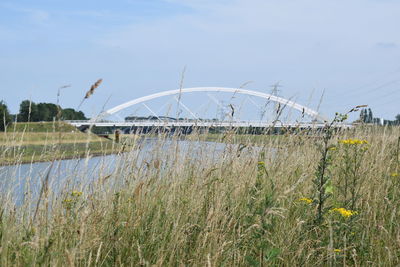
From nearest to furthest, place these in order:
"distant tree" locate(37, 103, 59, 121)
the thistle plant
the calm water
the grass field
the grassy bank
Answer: the grass field, the grassy bank, the thistle plant, the calm water, "distant tree" locate(37, 103, 59, 121)

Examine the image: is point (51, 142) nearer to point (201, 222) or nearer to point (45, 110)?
point (201, 222)

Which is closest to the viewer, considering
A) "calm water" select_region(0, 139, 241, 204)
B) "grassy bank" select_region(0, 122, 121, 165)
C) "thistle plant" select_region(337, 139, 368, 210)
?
"grassy bank" select_region(0, 122, 121, 165)

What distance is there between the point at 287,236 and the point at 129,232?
1.07 m

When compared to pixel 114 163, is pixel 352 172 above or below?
above

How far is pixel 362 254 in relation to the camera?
130 inches

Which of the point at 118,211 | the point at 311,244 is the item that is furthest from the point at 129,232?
the point at 311,244

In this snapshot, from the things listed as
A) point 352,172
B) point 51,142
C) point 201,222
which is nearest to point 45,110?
point 51,142

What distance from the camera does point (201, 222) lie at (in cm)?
353

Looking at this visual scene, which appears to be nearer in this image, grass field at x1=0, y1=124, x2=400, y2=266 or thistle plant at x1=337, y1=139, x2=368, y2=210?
grass field at x1=0, y1=124, x2=400, y2=266

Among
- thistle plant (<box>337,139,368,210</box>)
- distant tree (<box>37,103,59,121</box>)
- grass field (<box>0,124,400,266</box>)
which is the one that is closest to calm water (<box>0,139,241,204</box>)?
grass field (<box>0,124,400,266</box>)

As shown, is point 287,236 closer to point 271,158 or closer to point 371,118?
point 271,158

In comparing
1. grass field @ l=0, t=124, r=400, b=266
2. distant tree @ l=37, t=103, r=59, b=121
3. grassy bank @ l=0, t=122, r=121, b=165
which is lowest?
grass field @ l=0, t=124, r=400, b=266

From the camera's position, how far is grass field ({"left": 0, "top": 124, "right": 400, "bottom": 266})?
2.86 meters

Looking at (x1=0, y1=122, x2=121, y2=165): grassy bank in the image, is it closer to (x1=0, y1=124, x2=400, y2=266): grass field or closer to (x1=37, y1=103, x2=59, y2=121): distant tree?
(x1=0, y1=124, x2=400, y2=266): grass field
